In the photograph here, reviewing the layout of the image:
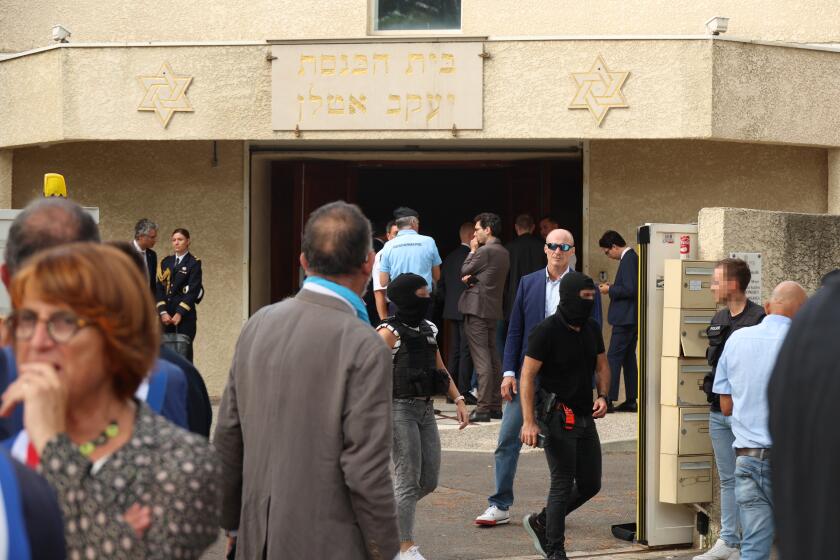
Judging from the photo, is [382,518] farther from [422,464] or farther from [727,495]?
[727,495]

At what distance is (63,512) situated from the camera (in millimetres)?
2346

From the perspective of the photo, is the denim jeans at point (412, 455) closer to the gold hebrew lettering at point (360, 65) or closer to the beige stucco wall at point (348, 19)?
the gold hebrew lettering at point (360, 65)

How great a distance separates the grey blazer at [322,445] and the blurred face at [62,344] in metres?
1.86

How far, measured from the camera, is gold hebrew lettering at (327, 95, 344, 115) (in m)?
13.7

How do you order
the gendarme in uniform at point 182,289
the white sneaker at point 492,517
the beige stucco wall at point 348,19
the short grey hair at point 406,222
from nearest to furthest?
1. the white sneaker at point 492,517
2. the short grey hair at point 406,222
3. the gendarme in uniform at point 182,289
4. the beige stucco wall at point 348,19

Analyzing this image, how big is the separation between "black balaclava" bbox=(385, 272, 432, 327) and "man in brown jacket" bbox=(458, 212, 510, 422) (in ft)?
18.3

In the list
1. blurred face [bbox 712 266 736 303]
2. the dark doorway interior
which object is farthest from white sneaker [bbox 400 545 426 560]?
the dark doorway interior

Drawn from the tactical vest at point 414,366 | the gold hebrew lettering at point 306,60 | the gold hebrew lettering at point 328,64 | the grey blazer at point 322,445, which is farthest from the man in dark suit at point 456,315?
the grey blazer at point 322,445

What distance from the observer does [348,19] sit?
1480 centimetres

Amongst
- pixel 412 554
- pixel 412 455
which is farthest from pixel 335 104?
pixel 412 554

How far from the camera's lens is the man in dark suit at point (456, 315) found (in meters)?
13.8

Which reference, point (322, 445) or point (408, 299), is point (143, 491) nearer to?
point (322, 445)

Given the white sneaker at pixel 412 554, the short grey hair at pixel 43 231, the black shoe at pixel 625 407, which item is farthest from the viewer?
the black shoe at pixel 625 407

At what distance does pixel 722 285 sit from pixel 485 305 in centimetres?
560
